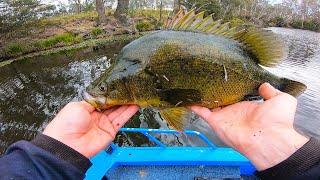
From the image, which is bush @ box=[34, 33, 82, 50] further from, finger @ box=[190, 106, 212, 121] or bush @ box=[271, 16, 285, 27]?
bush @ box=[271, 16, 285, 27]

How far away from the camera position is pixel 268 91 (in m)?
2.90

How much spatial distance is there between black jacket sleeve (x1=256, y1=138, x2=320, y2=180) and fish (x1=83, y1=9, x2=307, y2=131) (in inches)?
26.5

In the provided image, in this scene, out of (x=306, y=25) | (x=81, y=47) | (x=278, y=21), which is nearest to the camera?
(x=81, y=47)

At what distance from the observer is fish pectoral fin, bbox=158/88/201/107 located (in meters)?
2.79

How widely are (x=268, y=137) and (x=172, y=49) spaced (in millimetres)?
991

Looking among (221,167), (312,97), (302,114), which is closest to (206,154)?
(221,167)

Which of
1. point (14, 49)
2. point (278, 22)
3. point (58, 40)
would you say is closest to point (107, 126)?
point (14, 49)

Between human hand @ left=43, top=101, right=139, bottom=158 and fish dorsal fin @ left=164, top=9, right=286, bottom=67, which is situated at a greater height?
fish dorsal fin @ left=164, top=9, right=286, bottom=67

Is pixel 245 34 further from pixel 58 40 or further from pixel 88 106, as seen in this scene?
pixel 58 40

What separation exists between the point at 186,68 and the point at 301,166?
1087mm

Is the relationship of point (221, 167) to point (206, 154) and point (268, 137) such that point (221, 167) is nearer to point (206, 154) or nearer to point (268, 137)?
point (206, 154)

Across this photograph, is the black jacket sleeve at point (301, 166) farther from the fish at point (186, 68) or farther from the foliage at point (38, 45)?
the foliage at point (38, 45)

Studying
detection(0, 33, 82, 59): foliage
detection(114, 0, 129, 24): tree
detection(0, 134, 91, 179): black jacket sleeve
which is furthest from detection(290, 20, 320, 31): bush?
detection(0, 134, 91, 179): black jacket sleeve

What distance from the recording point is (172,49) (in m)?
2.79
